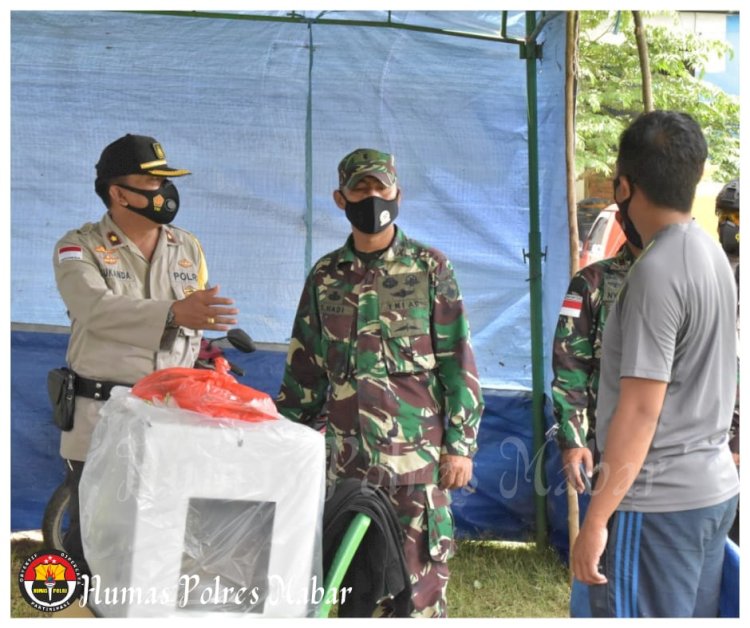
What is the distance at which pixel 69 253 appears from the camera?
328 centimetres

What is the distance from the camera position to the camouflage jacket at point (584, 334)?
3.33m

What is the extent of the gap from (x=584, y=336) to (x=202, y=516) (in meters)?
1.79

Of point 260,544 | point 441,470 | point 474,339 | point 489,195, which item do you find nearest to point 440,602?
point 441,470

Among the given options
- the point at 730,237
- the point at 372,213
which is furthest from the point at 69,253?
the point at 730,237

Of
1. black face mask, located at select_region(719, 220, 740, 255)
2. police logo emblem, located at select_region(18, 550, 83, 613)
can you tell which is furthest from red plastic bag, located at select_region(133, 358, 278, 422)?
black face mask, located at select_region(719, 220, 740, 255)

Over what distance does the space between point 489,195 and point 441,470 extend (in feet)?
7.10

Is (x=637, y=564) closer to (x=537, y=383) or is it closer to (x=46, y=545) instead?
(x=537, y=383)

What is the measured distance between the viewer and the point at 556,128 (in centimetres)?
473

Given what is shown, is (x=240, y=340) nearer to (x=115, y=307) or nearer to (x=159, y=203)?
(x=115, y=307)

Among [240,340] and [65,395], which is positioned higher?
[240,340]

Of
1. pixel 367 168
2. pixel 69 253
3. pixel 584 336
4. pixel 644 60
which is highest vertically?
pixel 644 60

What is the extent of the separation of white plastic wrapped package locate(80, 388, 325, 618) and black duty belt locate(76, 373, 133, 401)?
124 centimetres

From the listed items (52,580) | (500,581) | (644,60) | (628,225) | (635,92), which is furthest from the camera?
(635,92)

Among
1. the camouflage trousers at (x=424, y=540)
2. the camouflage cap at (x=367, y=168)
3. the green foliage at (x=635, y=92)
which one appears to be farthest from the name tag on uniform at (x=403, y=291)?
the green foliage at (x=635, y=92)
